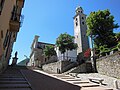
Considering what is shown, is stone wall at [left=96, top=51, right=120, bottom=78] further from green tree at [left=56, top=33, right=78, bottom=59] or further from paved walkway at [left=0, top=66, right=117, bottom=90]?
green tree at [left=56, top=33, right=78, bottom=59]

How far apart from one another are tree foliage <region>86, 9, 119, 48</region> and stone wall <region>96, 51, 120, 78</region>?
598 centimetres

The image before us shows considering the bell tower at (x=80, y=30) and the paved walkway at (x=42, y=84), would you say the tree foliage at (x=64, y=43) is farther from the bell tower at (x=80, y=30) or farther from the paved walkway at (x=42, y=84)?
the paved walkway at (x=42, y=84)

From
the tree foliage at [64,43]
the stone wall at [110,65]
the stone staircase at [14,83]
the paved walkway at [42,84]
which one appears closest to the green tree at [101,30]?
the tree foliage at [64,43]

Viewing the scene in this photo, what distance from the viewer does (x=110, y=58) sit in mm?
16234

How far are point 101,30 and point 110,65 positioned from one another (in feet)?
30.0

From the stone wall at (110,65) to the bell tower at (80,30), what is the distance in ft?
60.4

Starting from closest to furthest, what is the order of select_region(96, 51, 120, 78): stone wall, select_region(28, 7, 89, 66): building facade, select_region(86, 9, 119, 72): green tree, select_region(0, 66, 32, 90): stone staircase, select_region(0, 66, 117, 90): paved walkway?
select_region(0, 66, 32, 90): stone staircase → select_region(0, 66, 117, 90): paved walkway → select_region(96, 51, 120, 78): stone wall → select_region(86, 9, 119, 72): green tree → select_region(28, 7, 89, 66): building facade

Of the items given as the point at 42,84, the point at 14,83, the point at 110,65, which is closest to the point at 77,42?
the point at 110,65

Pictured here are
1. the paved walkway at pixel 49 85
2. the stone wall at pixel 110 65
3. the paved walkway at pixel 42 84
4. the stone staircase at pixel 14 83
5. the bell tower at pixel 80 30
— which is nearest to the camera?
the stone staircase at pixel 14 83

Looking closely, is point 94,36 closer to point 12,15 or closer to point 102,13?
point 102,13

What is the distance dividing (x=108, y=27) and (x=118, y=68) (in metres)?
11.0

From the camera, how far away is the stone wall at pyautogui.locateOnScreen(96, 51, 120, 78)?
1487 cm

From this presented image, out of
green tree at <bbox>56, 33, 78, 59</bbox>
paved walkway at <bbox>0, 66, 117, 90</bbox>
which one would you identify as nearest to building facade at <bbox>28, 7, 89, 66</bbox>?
green tree at <bbox>56, 33, 78, 59</bbox>

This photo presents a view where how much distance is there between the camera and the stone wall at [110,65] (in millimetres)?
14867
